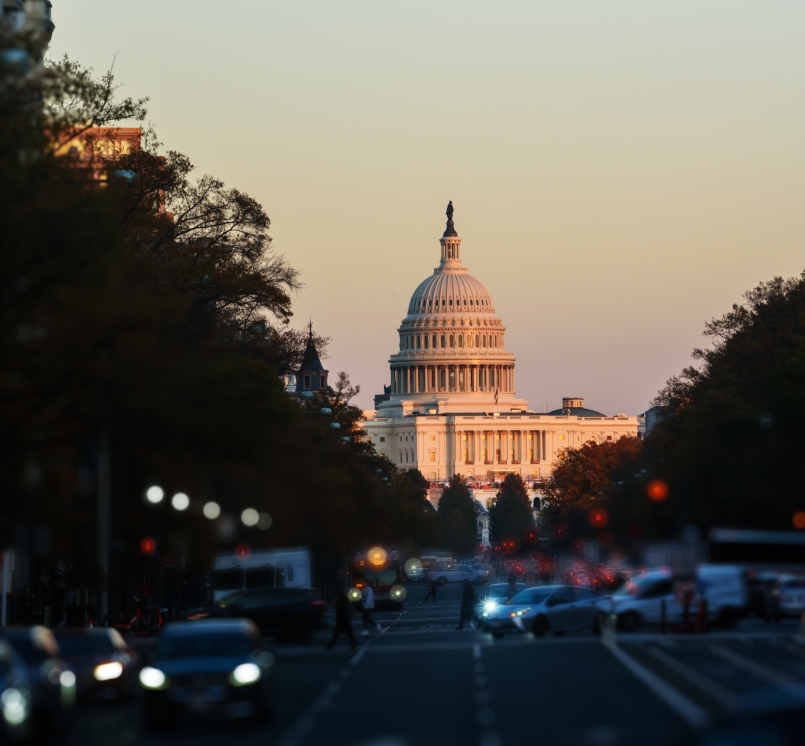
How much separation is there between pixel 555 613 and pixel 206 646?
93.7ft

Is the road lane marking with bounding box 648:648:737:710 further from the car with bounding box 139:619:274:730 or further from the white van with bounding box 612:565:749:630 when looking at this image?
the white van with bounding box 612:565:749:630

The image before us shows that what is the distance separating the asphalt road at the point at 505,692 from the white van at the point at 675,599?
7.00 feet

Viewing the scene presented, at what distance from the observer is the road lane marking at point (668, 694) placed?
2683 cm

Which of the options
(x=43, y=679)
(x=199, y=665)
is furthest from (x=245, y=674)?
(x=43, y=679)

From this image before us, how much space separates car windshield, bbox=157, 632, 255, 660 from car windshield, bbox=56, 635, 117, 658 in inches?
151

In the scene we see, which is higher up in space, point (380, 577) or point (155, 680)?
point (155, 680)

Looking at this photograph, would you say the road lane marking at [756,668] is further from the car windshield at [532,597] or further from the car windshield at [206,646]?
the car windshield at [532,597]

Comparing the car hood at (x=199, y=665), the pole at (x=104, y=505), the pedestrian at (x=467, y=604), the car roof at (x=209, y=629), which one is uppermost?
the pole at (x=104, y=505)

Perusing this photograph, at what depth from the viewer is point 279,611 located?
178 feet

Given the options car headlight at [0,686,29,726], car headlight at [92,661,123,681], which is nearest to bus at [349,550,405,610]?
car headlight at [92,661,123,681]

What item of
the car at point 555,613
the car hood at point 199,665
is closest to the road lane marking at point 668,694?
the car hood at point 199,665

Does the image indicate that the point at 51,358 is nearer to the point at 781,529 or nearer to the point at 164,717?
the point at 164,717

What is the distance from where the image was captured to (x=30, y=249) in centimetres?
3222

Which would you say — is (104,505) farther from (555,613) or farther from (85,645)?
(555,613)
